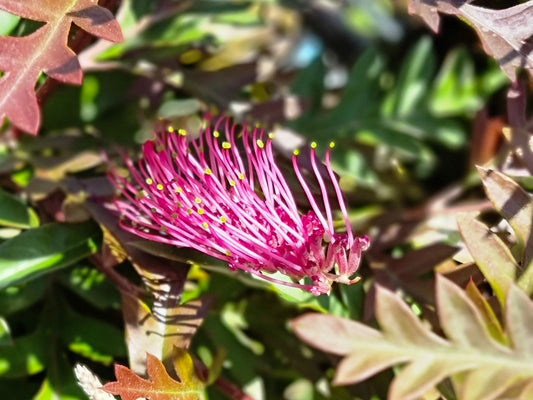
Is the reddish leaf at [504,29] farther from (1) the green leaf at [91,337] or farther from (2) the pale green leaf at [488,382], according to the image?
(1) the green leaf at [91,337]

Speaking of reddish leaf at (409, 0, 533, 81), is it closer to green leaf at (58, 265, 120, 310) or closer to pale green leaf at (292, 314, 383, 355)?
pale green leaf at (292, 314, 383, 355)

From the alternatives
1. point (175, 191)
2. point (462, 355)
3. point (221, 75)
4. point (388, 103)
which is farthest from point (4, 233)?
point (388, 103)

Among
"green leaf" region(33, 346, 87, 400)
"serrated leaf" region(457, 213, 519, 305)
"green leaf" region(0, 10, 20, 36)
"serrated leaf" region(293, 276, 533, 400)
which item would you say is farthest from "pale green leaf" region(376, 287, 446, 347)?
"green leaf" region(0, 10, 20, 36)

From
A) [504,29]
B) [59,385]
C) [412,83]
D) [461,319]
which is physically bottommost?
[59,385]

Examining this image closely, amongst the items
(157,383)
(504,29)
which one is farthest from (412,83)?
(157,383)

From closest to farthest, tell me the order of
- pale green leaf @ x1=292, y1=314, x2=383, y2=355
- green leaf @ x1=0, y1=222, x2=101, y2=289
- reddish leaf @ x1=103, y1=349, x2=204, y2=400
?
pale green leaf @ x1=292, y1=314, x2=383, y2=355 < reddish leaf @ x1=103, y1=349, x2=204, y2=400 < green leaf @ x1=0, y1=222, x2=101, y2=289

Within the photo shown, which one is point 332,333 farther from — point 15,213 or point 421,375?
point 15,213

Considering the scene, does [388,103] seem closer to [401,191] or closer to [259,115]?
[401,191]
